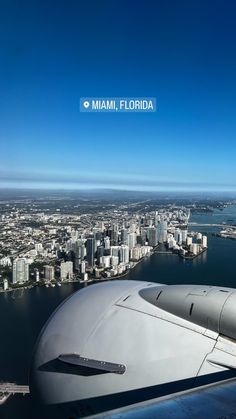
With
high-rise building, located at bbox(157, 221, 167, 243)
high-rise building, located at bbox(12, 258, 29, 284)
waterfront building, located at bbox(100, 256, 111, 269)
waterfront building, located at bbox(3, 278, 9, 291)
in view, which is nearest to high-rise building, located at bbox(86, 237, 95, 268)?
waterfront building, located at bbox(100, 256, 111, 269)

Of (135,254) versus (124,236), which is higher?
(124,236)

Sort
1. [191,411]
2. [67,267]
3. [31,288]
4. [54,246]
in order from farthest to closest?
[54,246] → [67,267] → [31,288] → [191,411]

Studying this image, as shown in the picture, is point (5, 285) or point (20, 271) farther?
point (20, 271)

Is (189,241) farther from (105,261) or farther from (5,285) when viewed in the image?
(5,285)

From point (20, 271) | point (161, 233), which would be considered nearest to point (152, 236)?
point (161, 233)

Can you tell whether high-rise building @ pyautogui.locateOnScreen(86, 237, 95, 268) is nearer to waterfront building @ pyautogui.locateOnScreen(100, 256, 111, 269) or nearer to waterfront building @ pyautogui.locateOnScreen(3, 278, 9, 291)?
waterfront building @ pyautogui.locateOnScreen(100, 256, 111, 269)

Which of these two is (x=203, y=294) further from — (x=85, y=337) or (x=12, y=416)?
(x=12, y=416)

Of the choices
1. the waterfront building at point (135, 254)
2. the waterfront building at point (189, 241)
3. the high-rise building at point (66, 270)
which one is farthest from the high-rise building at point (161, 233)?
the high-rise building at point (66, 270)

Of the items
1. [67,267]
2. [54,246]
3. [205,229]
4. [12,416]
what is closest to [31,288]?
[67,267]
